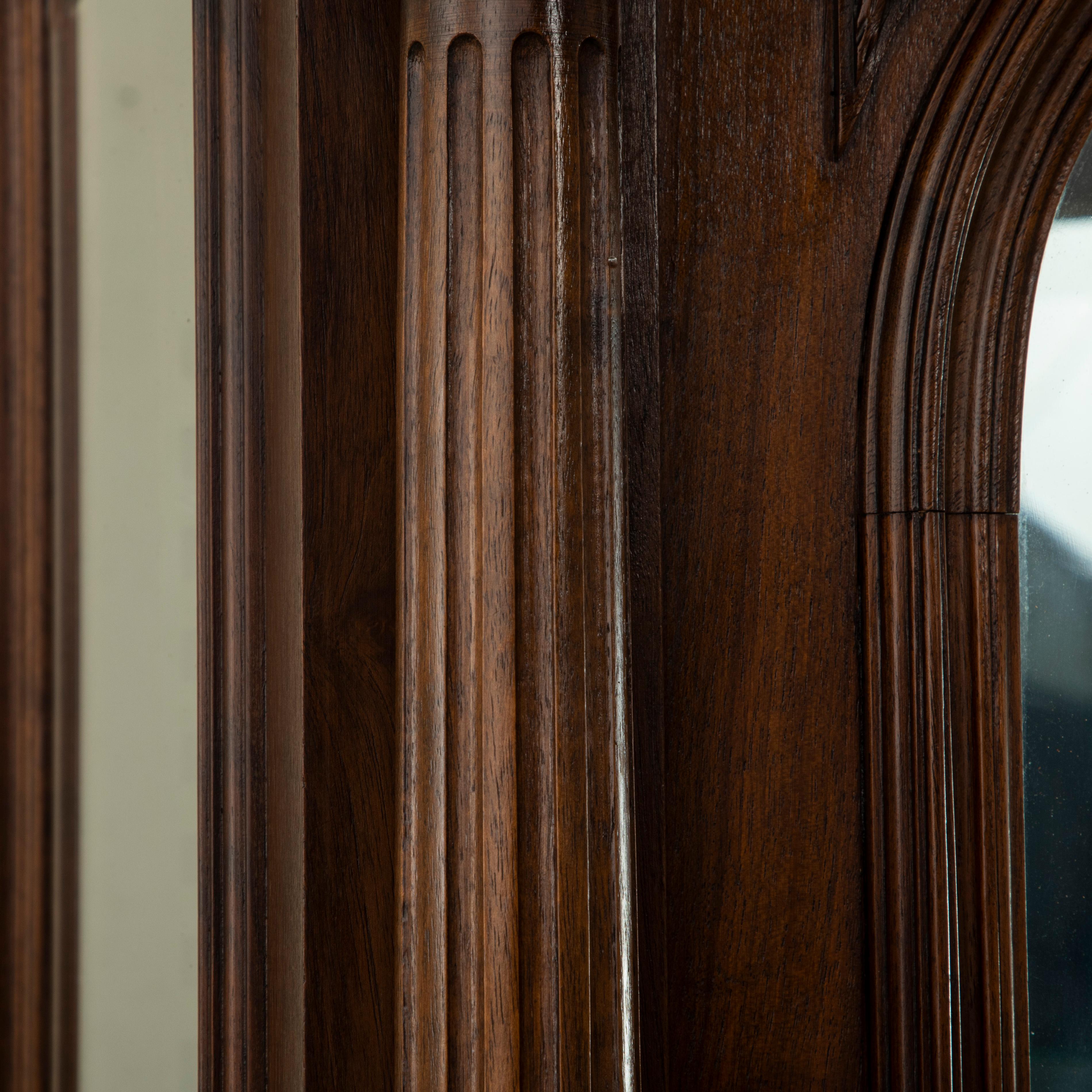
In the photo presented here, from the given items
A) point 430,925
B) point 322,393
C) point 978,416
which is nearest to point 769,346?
point 978,416

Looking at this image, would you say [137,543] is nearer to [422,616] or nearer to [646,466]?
[422,616]

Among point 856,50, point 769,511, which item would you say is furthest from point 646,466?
point 856,50

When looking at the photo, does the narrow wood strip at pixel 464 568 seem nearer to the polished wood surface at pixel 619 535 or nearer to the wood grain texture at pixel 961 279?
the polished wood surface at pixel 619 535

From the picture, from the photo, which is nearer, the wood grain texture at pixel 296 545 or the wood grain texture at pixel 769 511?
the wood grain texture at pixel 296 545

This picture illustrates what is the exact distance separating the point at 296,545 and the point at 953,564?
1.34ft

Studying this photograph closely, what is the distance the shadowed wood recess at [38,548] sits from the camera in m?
0.47

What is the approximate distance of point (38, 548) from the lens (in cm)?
49

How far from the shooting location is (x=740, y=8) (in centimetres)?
54

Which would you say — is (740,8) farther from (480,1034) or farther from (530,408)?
(480,1034)

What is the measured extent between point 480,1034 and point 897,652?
1.09ft

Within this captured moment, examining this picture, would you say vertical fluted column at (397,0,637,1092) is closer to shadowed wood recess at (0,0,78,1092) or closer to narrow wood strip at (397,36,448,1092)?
narrow wood strip at (397,36,448,1092)

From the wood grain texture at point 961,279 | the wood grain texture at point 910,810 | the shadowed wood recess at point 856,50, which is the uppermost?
the shadowed wood recess at point 856,50

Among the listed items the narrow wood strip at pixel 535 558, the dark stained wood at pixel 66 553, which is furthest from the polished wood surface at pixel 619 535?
the dark stained wood at pixel 66 553

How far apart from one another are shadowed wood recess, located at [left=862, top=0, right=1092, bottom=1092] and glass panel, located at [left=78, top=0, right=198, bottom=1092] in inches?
16.6
